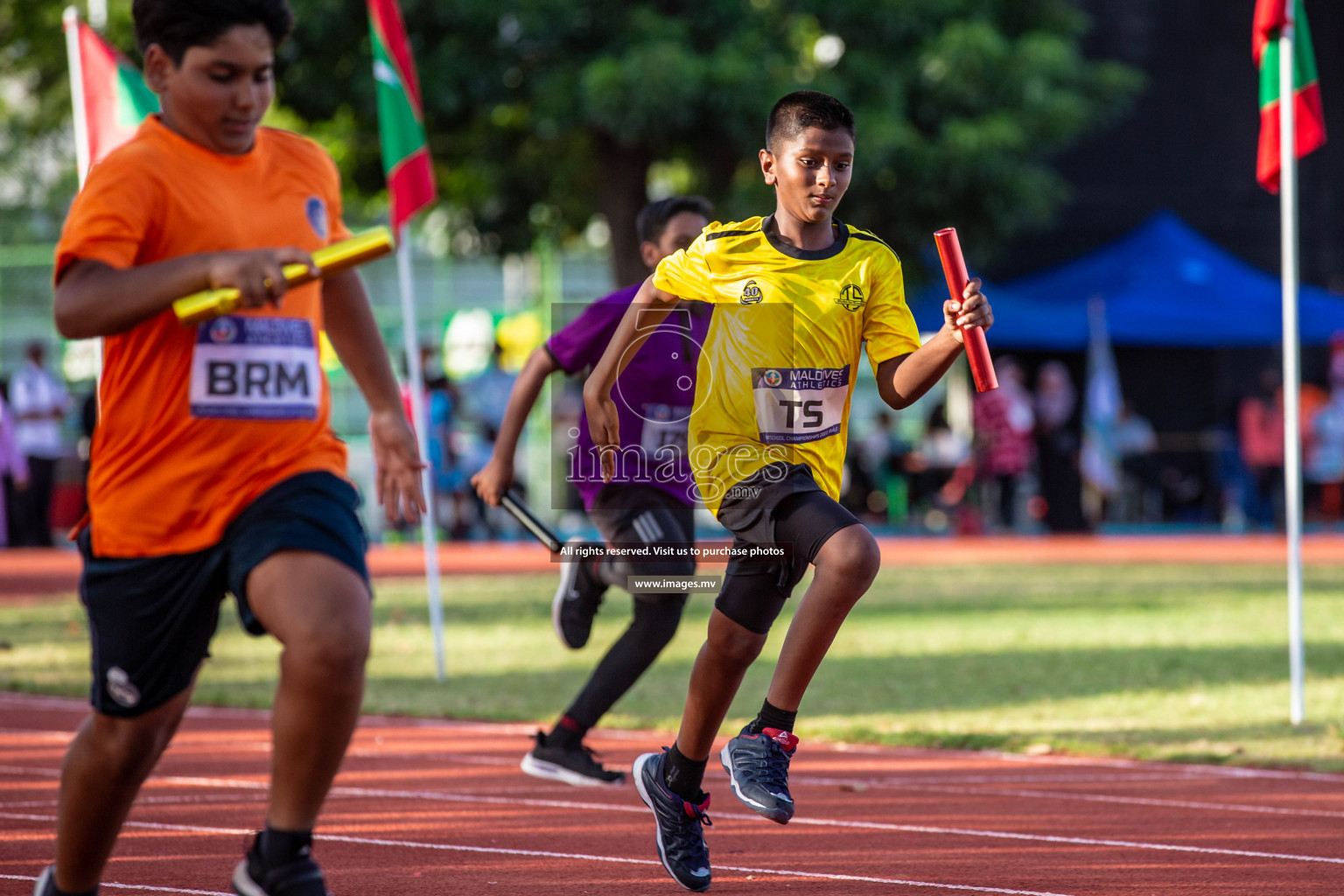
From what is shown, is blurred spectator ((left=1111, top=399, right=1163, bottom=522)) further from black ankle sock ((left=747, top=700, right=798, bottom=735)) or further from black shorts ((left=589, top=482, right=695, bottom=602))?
black ankle sock ((left=747, top=700, right=798, bottom=735))

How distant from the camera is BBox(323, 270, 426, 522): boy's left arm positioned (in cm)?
352

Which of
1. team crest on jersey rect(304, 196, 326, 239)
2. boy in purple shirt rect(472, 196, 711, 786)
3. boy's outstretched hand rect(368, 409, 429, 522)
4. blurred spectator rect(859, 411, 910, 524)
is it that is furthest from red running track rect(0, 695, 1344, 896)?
blurred spectator rect(859, 411, 910, 524)

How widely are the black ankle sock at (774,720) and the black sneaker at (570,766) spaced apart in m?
1.59

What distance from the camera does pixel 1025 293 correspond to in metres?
22.5

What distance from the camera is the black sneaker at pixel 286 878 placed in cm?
317

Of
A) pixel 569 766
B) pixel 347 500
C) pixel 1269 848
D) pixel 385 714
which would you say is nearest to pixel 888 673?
pixel 385 714

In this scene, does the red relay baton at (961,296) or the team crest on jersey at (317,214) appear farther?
the red relay baton at (961,296)

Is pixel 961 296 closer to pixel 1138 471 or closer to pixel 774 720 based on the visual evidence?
pixel 774 720

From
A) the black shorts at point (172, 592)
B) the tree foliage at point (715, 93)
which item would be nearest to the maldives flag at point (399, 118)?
the black shorts at point (172, 592)

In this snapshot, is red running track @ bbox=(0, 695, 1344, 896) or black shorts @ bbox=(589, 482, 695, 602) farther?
black shorts @ bbox=(589, 482, 695, 602)

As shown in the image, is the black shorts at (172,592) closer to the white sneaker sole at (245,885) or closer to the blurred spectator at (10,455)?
the white sneaker sole at (245,885)

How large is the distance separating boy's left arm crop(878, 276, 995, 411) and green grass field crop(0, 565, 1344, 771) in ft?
9.93

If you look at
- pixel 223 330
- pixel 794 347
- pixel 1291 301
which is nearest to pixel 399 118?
pixel 1291 301

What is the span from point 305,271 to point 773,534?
1.79m
